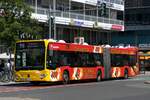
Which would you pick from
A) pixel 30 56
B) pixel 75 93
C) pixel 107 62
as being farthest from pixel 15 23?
pixel 75 93

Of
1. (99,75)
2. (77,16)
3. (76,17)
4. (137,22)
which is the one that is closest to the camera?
(99,75)

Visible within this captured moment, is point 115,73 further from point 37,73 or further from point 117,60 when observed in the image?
point 37,73

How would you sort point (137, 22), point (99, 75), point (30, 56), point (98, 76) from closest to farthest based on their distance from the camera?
1. point (30, 56)
2. point (98, 76)
3. point (99, 75)
4. point (137, 22)

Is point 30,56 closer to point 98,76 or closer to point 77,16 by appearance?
point 98,76

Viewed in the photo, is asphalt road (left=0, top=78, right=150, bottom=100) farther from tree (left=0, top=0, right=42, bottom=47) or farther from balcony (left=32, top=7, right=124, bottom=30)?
balcony (left=32, top=7, right=124, bottom=30)

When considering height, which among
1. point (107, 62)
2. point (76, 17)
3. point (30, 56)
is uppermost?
point (76, 17)

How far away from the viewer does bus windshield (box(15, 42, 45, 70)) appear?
1283 inches

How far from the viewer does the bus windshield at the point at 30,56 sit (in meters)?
32.6

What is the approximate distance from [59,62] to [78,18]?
33.1m

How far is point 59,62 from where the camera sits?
3366 cm

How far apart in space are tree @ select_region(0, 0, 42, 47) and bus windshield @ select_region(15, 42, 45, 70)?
325 inches

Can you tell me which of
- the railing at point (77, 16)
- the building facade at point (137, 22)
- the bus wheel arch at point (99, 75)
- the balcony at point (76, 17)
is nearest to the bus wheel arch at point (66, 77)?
the bus wheel arch at point (99, 75)

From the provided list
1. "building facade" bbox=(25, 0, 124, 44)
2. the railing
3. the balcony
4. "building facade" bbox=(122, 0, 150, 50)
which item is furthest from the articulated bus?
"building facade" bbox=(122, 0, 150, 50)

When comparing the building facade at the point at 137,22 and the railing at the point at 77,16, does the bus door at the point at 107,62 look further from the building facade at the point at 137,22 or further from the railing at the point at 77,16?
the building facade at the point at 137,22
